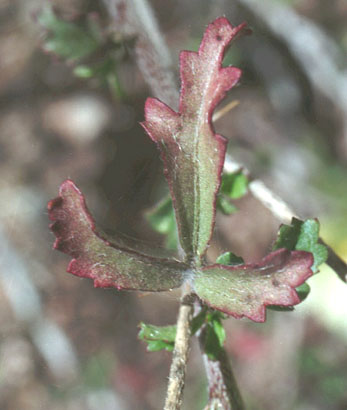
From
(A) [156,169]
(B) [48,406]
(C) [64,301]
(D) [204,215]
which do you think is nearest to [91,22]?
(D) [204,215]

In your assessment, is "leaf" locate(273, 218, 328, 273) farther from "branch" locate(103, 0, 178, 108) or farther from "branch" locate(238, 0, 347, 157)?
"branch" locate(238, 0, 347, 157)

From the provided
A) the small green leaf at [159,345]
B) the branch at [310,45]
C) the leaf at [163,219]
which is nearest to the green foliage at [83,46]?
the leaf at [163,219]

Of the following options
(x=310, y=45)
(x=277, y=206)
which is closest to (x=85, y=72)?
(x=277, y=206)

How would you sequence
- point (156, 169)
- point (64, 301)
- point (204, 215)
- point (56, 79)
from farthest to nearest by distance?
point (56, 79) < point (64, 301) < point (156, 169) < point (204, 215)

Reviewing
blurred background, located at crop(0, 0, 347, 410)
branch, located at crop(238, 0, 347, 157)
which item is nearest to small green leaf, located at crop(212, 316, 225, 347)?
blurred background, located at crop(0, 0, 347, 410)

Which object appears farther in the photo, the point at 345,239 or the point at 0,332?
the point at 0,332

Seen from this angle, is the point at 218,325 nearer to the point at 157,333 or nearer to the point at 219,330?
the point at 219,330

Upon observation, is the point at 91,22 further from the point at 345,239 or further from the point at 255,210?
the point at 255,210
